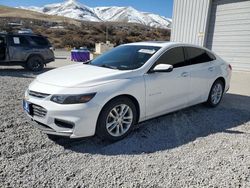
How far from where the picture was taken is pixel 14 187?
2650 mm

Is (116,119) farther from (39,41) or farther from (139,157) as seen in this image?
(39,41)

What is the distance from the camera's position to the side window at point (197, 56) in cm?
491

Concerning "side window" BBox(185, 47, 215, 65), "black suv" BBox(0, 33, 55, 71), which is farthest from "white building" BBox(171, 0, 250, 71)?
"black suv" BBox(0, 33, 55, 71)

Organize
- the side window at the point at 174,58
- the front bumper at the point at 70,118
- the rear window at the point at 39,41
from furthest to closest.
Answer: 1. the rear window at the point at 39,41
2. the side window at the point at 174,58
3. the front bumper at the point at 70,118

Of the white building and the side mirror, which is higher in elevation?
the white building

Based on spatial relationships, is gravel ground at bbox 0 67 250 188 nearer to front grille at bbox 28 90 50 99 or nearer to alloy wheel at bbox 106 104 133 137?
alloy wheel at bbox 106 104 133 137

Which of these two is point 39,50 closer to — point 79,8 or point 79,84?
point 79,84

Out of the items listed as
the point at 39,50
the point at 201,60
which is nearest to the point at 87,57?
the point at 39,50

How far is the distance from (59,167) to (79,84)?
44.5 inches

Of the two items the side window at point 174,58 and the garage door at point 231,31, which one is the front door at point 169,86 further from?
the garage door at point 231,31

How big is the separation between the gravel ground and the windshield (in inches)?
43.5

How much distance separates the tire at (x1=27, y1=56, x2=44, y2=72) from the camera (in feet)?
35.3

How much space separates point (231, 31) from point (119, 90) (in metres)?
9.28

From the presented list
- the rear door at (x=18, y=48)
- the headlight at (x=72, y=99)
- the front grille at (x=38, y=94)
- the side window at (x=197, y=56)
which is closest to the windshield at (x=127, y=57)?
the side window at (x=197, y=56)
